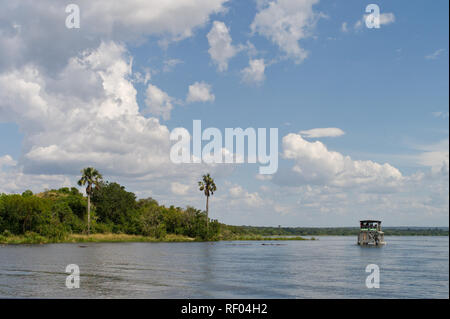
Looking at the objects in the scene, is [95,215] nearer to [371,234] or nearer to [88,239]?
[88,239]

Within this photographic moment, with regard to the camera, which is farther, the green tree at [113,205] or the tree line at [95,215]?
the green tree at [113,205]

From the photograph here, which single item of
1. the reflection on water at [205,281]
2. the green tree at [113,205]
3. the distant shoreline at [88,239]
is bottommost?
the distant shoreline at [88,239]

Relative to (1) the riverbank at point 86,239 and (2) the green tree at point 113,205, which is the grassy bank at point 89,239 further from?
(2) the green tree at point 113,205

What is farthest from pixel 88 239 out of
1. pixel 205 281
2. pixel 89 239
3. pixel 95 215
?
pixel 205 281

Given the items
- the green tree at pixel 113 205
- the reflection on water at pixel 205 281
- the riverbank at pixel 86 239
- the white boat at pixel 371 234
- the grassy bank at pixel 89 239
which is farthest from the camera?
the green tree at pixel 113 205

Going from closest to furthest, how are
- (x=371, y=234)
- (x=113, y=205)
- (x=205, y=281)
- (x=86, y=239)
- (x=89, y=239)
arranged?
(x=205, y=281), (x=86, y=239), (x=89, y=239), (x=371, y=234), (x=113, y=205)

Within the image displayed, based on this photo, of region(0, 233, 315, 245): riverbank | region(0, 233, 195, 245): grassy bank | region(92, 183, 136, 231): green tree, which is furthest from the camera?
region(92, 183, 136, 231): green tree

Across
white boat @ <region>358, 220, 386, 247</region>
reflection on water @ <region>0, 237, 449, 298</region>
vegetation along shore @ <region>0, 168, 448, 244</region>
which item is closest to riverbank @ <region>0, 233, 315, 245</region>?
vegetation along shore @ <region>0, 168, 448, 244</region>

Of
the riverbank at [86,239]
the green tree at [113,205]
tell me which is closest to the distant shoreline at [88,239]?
the riverbank at [86,239]

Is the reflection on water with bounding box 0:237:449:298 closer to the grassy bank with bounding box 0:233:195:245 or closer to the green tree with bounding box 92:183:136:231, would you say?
the grassy bank with bounding box 0:233:195:245

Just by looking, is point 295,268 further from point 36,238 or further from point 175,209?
point 175,209

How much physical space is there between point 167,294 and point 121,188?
113305 mm

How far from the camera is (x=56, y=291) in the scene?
3334 centimetres
